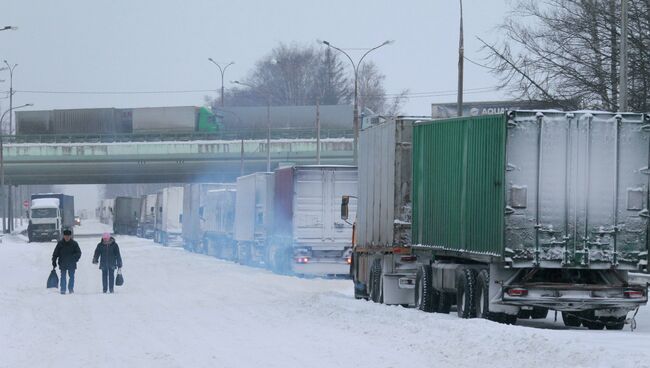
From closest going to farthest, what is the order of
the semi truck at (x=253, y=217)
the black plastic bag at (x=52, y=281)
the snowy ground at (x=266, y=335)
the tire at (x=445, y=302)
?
the snowy ground at (x=266, y=335) < the tire at (x=445, y=302) < the black plastic bag at (x=52, y=281) < the semi truck at (x=253, y=217)

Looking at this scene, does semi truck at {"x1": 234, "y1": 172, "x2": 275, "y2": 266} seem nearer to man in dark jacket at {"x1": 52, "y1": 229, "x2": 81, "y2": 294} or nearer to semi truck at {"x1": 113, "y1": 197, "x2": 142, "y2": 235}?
man in dark jacket at {"x1": 52, "y1": 229, "x2": 81, "y2": 294}

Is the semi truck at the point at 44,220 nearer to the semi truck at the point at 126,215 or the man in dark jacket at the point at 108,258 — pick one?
the semi truck at the point at 126,215

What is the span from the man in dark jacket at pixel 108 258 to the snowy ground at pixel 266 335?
451 millimetres

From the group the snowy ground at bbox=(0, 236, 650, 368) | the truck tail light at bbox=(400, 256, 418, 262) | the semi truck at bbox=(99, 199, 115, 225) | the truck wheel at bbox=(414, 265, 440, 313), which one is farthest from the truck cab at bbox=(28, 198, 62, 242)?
the semi truck at bbox=(99, 199, 115, 225)

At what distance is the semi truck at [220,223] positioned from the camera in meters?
57.8

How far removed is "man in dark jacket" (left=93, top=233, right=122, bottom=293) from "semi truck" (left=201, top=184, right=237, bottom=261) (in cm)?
2336

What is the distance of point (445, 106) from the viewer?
84.3 meters

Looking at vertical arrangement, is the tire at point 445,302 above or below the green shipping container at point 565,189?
below

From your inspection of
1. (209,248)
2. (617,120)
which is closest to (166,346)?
(617,120)

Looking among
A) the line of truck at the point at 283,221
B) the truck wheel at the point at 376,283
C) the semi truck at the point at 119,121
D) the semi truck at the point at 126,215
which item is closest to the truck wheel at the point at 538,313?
the truck wheel at the point at 376,283

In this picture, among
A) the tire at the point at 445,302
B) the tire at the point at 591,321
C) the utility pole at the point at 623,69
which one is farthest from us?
the utility pole at the point at 623,69

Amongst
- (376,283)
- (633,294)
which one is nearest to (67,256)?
(376,283)

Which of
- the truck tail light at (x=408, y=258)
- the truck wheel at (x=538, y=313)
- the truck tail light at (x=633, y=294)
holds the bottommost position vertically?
the truck wheel at (x=538, y=313)

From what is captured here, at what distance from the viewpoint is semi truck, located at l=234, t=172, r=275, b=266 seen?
45.9 m
